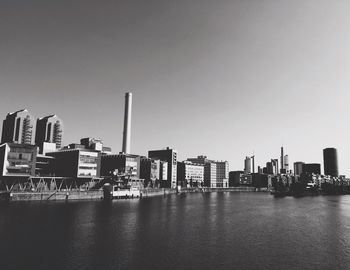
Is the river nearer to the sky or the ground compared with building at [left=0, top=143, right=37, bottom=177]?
nearer to the ground

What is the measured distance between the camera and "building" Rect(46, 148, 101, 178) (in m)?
183

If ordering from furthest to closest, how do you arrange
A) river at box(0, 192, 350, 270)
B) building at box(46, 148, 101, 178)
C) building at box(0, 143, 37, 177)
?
building at box(46, 148, 101, 178), building at box(0, 143, 37, 177), river at box(0, 192, 350, 270)

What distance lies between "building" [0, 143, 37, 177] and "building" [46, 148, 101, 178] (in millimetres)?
28420

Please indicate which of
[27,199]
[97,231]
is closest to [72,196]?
[27,199]

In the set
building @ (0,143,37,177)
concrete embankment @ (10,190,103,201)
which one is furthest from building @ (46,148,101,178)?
building @ (0,143,37,177)

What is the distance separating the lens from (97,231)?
2564 inches

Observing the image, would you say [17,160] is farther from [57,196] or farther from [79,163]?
[79,163]

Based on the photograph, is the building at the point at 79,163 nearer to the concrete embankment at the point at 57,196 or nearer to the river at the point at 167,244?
the concrete embankment at the point at 57,196

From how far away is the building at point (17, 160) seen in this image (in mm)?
151625

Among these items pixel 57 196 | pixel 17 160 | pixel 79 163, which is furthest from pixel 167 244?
pixel 79 163

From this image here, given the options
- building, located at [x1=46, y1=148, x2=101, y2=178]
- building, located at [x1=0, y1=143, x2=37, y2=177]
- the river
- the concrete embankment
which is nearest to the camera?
the river

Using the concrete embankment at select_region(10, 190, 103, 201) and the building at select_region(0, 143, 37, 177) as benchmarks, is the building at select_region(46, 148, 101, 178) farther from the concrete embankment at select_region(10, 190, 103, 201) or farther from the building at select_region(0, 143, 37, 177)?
the building at select_region(0, 143, 37, 177)

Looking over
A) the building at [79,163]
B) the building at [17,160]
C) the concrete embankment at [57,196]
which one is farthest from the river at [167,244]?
the building at [79,163]

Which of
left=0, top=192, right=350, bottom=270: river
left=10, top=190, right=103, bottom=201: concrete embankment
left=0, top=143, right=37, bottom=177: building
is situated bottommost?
left=0, top=192, right=350, bottom=270: river
